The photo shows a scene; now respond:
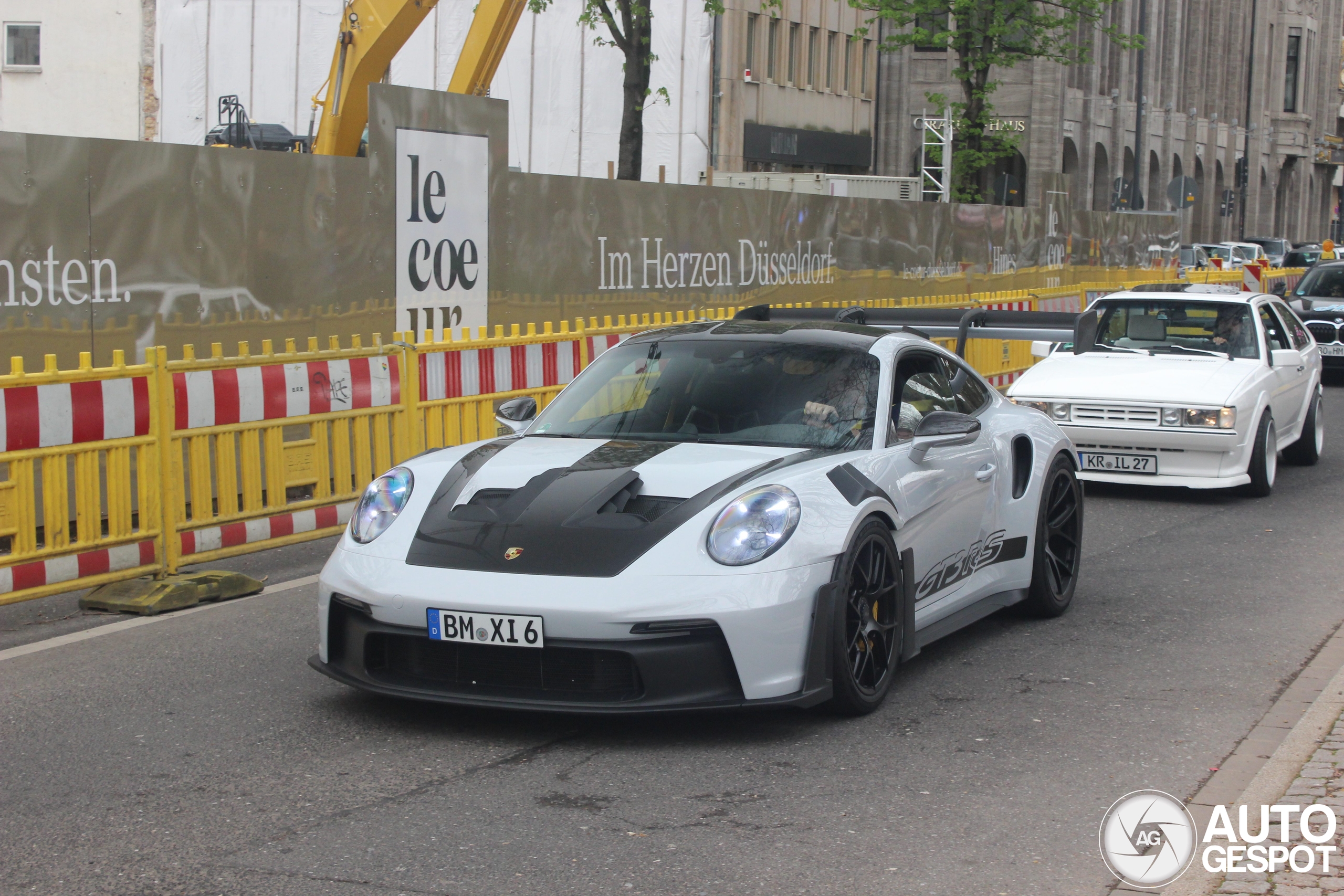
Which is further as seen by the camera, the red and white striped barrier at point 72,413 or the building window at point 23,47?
the building window at point 23,47

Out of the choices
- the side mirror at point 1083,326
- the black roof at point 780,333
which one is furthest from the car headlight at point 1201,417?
the black roof at point 780,333

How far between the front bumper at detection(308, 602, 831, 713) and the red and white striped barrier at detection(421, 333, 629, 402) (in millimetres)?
5105

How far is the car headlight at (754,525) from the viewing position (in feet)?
17.6

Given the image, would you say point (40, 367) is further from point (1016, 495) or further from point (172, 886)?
point (172, 886)

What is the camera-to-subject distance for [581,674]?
17.4 ft

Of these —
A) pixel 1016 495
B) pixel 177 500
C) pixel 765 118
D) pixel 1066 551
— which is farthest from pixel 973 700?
pixel 765 118

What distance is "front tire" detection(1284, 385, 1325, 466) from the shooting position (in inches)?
540

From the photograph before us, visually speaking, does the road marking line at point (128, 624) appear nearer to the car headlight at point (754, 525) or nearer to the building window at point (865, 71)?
the car headlight at point (754, 525)

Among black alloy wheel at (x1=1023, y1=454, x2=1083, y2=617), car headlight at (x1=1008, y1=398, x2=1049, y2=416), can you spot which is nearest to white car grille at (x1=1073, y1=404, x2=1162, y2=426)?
car headlight at (x1=1008, y1=398, x2=1049, y2=416)

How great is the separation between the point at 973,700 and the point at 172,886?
3.10 metres

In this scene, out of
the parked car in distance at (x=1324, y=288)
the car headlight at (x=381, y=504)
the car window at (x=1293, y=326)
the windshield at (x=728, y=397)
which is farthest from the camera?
the parked car in distance at (x=1324, y=288)

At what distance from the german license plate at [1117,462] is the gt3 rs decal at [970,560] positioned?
4.43 metres

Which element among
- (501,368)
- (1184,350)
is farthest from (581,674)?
(1184,350)

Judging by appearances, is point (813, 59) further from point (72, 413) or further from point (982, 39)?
point (72, 413)
